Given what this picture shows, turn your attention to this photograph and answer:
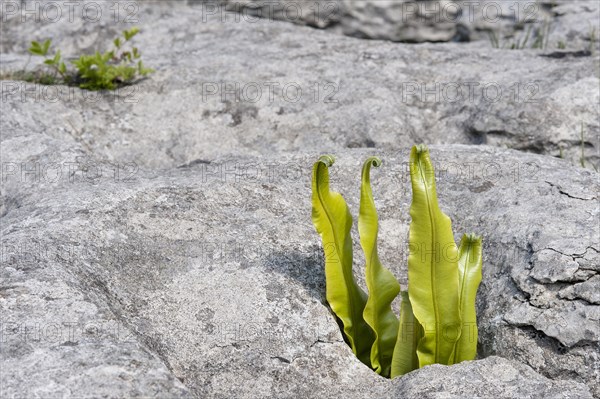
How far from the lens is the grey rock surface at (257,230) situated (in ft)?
8.02

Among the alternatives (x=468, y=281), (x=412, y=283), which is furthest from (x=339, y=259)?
(x=468, y=281)

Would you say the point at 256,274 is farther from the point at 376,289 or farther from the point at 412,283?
the point at 412,283

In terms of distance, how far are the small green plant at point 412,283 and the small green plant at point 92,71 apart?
2.44m

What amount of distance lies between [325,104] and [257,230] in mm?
1687

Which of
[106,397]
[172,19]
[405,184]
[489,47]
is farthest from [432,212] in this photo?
[172,19]

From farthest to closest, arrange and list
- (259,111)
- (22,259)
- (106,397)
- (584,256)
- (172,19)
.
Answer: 1. (172,19)
2. (259,111)
3. (584,256)
4. (22,259)
5. (106,397)

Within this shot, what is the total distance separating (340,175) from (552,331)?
4.10ft

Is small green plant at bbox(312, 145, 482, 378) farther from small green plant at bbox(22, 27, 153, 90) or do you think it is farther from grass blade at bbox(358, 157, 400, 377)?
small green plant at bbox(22, 27, 153, 90)

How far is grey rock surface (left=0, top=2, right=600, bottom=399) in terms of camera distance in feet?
8.02

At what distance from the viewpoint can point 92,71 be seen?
472 cm

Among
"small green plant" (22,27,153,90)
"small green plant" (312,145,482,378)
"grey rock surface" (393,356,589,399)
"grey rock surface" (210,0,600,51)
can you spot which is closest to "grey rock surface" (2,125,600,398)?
"grey rock surface" (393,356,589,399)

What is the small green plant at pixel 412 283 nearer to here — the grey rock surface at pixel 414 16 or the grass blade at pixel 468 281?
the grass blade at pixel 468 281

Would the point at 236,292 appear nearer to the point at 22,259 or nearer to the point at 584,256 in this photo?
the point at 22,259

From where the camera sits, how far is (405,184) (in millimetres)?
3549
